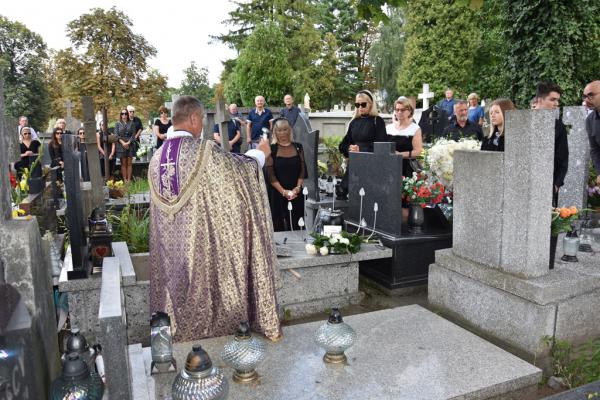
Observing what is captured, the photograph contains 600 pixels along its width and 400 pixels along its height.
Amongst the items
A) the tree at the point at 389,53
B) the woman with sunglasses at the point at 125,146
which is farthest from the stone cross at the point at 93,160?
the tree at the point at 389,53

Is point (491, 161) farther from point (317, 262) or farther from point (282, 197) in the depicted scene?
point (282, 197)

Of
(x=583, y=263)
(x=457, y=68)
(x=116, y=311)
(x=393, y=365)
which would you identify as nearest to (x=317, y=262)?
(x=393, y=365)

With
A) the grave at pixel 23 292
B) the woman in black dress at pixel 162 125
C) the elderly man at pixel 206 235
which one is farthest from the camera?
the woman in black dress at pixel 162 125

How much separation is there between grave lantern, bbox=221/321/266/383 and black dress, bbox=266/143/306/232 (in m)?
3.44

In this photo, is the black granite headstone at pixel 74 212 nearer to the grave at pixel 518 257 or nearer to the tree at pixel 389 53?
the grave at pixel 518 257

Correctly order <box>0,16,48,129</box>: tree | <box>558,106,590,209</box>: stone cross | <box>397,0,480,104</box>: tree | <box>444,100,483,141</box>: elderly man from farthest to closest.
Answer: <box>0,16,48,129</box>: tree < <box>397,0,480,104</box>: tree < <box>444,100,483,141</box>: elderly man < <box>558,106,590,209</box>: stone cross

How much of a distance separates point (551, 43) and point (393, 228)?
10443mm

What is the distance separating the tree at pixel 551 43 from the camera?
42.9ft

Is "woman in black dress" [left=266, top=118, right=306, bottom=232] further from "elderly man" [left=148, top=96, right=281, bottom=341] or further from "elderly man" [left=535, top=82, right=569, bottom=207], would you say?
"elderly man" [left=535, top=82, right=569, bottom=207]

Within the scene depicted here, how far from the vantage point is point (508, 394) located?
129 inches

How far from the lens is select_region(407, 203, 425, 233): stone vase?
5.59 metres

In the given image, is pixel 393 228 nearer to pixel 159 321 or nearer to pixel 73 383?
pixel 159 321

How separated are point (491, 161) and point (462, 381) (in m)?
1.78

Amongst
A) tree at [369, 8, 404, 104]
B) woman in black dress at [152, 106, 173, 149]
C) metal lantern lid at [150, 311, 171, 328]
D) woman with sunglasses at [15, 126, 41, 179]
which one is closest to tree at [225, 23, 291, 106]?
woman in black dress at [152, 106, 173, 149]
